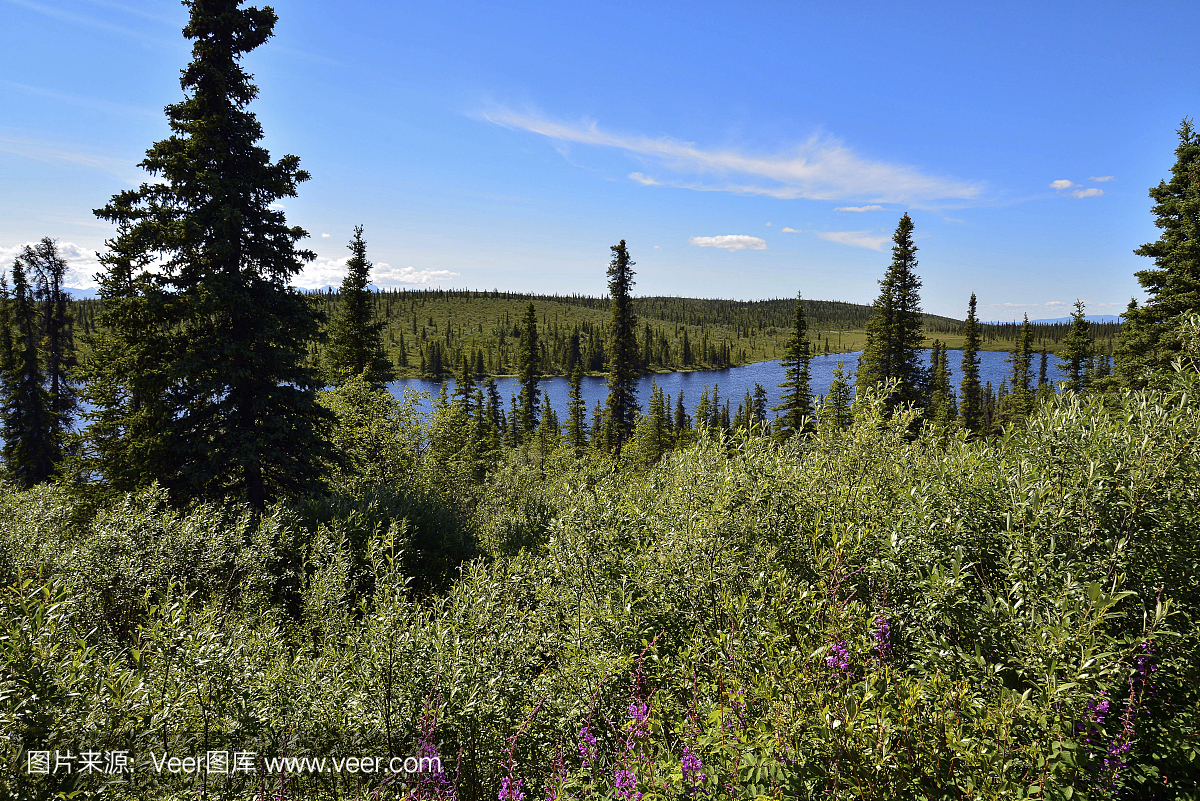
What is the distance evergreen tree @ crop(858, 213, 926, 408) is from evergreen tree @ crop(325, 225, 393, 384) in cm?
3246

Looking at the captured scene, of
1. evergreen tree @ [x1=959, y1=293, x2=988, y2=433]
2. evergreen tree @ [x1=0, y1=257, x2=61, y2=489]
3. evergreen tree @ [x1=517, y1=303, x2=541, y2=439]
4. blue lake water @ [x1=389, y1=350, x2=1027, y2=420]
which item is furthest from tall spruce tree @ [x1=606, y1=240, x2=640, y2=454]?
blue lake water @ [x1=389, y1=350, x2=1027, y2=420]

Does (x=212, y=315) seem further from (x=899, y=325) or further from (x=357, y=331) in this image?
(x=899, y=325)

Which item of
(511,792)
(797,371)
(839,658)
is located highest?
(797,371)

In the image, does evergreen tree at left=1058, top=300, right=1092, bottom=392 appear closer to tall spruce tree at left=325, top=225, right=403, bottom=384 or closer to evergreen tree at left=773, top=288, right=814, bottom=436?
evergreen tree at left=773, top=288, right=814, bottom=436

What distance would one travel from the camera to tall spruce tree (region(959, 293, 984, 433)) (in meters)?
61.7

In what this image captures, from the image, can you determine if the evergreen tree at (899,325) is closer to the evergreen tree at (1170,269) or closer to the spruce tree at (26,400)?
the evergreen tree at (1170,269)

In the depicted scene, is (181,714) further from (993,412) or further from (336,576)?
(993,412)

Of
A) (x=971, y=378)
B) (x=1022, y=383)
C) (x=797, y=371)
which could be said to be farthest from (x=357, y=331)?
(x=1022, y=383)

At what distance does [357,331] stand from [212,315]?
18872 mm

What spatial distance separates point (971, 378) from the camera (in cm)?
6600

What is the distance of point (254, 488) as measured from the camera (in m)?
15.7

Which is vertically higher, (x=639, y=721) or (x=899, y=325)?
(x=899, y=325)

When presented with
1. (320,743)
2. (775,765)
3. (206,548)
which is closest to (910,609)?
(775,765)

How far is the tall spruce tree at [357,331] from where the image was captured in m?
33.0
